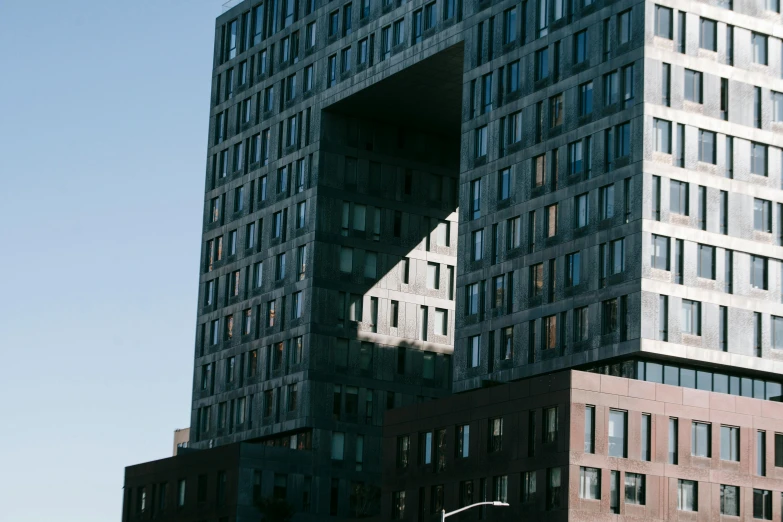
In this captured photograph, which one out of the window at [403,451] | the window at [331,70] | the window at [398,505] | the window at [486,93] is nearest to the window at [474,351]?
the window at [403,451]

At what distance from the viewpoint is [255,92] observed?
442 ft

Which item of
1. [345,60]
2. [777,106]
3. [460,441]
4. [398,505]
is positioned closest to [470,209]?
[460,441]

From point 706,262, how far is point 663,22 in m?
15.0

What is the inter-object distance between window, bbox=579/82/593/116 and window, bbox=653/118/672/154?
4.76 m

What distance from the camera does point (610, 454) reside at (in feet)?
298

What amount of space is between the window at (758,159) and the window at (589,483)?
2316 cm

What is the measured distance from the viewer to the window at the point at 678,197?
9594 cm

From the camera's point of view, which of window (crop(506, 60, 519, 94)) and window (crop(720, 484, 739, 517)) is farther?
window (crop(506, 60, 519, 94))

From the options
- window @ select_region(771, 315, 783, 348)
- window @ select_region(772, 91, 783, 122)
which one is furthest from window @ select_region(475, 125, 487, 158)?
window @ select_region(771, 315, 783, 348)

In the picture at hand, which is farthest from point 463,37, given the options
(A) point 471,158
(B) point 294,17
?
(B) point 294,17

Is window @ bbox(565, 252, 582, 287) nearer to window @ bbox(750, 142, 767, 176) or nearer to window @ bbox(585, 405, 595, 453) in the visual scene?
window @ bbox(585, 405, 595, 453)

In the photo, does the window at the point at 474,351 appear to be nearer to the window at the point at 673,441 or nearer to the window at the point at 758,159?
the window at the point at 673,441

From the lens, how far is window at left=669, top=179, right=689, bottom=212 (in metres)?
95.9

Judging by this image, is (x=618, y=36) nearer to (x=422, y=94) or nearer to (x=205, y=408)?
(x=422, y=94)
